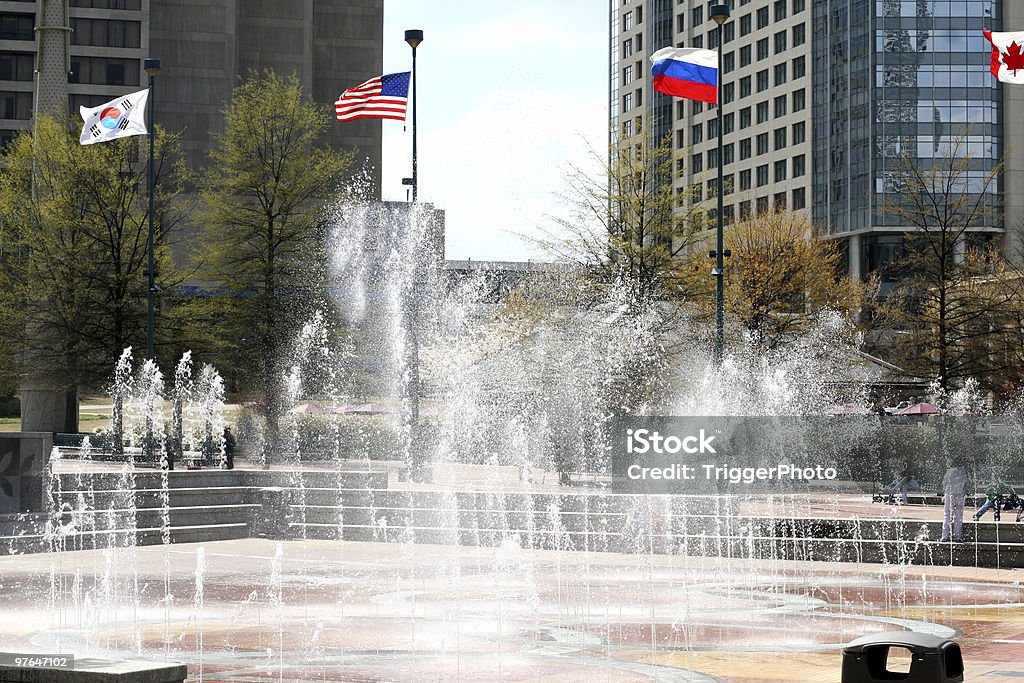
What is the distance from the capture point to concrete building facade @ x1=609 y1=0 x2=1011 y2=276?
79.8 meters

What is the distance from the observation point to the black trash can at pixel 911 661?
6816 millimetres

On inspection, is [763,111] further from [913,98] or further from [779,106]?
[913,98]

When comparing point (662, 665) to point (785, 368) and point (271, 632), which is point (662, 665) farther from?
point (785, 368)

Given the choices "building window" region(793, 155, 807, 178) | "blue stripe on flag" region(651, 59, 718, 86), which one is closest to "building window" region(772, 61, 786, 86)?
"building window" region(793, 155, 807, 178)

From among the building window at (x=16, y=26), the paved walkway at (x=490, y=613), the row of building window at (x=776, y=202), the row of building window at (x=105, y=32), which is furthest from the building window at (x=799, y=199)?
the paved walkway at (x=490, y=613)

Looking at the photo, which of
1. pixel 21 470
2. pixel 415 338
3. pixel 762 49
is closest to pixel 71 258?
pixel 415 338

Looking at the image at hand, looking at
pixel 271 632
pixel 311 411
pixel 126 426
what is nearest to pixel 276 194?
pixel 311 411

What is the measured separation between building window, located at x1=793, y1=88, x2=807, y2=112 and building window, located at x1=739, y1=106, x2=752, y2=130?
240 inches

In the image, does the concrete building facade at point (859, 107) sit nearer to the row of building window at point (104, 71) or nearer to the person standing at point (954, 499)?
the row of building window at point (104, 71)

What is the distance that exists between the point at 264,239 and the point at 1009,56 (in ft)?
93.9

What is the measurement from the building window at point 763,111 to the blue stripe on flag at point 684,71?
2533 inches

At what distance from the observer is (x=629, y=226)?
42.6 meters

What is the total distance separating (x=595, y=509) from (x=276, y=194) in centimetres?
2594

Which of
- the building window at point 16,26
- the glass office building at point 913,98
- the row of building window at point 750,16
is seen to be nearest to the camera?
the glass office building at point 913,98
